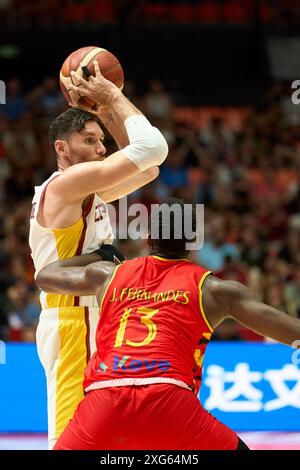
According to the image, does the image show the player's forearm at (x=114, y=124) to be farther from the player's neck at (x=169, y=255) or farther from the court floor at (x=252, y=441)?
the court floor at (x=252, y=441)

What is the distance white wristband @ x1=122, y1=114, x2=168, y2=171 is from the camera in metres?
4.62

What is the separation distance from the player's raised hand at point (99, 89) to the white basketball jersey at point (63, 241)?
465 millimetres

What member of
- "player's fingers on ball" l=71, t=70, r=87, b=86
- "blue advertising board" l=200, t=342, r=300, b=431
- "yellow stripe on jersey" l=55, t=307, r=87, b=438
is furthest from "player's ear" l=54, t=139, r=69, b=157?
"blue advertising board" l=200, t=342, r=300, b=431

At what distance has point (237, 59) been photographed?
16.7 m

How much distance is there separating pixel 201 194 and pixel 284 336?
30.1ft

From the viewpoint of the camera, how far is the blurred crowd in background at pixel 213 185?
10.9 m

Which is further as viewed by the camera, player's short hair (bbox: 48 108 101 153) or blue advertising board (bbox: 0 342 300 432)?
blue advertising board (bbox: 0 342 300 432)

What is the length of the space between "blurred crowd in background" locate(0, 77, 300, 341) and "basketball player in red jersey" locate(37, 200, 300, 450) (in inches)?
230

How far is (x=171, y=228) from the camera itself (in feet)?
13.9

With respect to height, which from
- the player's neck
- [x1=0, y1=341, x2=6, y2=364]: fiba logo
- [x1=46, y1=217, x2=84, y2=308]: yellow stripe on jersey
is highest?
[x1=46, y1=217, x2=84, y2=308]: yellow stripe on jersey

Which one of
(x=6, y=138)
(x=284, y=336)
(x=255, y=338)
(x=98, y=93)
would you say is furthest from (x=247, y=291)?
(x=6, y=138)

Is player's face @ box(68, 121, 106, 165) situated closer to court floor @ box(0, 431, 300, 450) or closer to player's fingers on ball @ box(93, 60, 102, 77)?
player's fingers on ball @ box(93, 60, 102, 77)

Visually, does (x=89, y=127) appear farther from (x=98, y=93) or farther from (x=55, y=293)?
(x=55, y=293)

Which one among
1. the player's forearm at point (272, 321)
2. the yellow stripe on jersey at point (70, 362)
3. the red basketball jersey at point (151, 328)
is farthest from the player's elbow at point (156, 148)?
the player's forearm at point (272, 321)
